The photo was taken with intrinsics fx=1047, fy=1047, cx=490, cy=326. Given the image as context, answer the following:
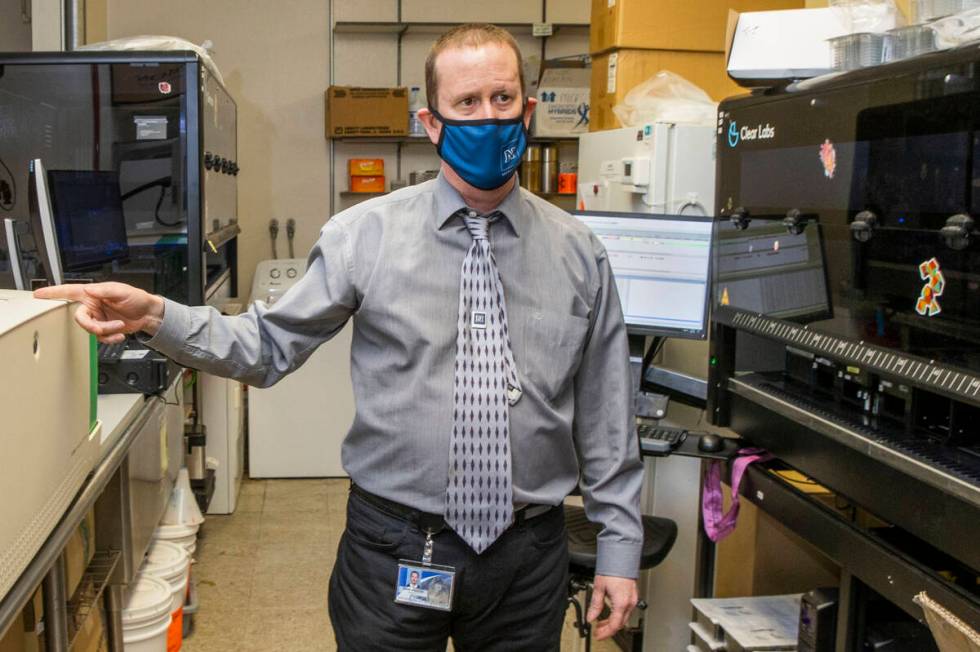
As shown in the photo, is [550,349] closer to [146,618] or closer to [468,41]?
[468,41]

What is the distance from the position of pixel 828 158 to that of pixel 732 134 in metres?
0.34

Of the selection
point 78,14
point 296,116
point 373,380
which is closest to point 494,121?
point 373,380

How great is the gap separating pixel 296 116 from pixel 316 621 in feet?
10.6

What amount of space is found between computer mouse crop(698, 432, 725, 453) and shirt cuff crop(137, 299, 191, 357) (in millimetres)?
1063

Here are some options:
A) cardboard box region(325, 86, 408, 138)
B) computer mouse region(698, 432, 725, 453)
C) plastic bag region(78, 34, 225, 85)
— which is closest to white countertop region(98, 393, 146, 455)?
computer mouse region(698, 432, 725, 453)

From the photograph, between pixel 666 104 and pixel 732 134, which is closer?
pixel 732 134

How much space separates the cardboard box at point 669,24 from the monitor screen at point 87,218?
5.52 ft

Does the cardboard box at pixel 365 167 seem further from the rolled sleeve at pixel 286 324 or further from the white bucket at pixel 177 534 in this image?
the rolled sleeve at pixel 286 324

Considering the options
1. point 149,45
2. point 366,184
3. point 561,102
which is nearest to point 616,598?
point 149,45

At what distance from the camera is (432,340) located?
152 cm

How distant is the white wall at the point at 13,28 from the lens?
3703 millimetres

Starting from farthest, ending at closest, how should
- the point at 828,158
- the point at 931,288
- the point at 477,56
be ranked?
the point at 828,158 < the point at 477,56 < the point at 931,288

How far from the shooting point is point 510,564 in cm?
156

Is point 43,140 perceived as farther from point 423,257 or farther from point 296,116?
point 296,116
